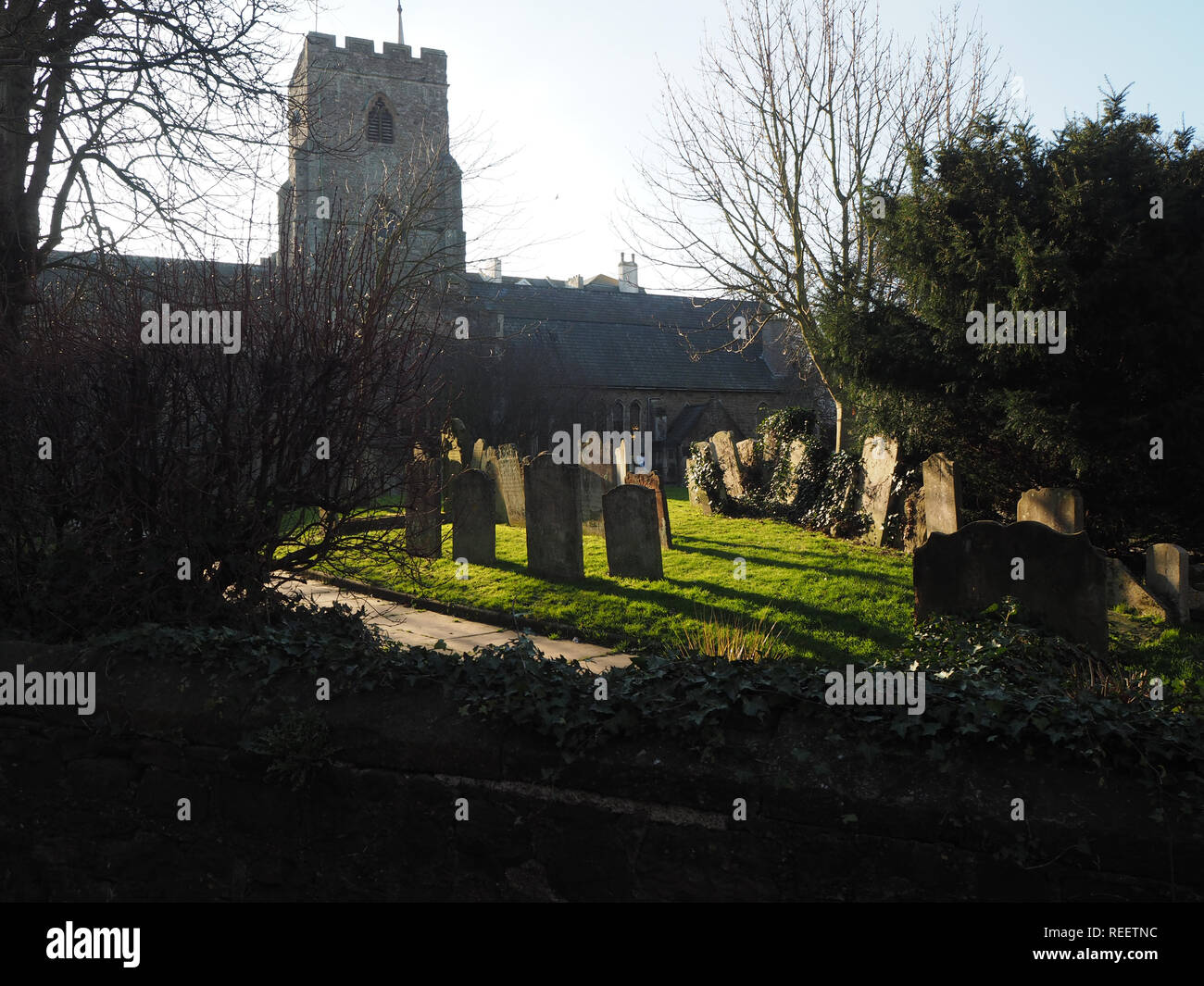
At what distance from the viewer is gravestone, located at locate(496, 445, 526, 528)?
45.1 ft

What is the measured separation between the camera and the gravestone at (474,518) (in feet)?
33.4

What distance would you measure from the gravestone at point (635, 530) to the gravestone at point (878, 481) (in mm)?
3329

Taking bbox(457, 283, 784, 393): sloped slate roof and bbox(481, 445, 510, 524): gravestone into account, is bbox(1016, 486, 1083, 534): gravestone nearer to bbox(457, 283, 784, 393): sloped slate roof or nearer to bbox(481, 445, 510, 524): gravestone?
bbox(481, 445, 510, 524): gravestone

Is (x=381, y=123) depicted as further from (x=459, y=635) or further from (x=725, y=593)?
(x=459, y=635)

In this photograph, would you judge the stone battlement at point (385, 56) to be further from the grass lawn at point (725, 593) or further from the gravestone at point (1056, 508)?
the gravestone at point (1056, 508)

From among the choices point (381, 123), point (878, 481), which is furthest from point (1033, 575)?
point (381, 123)

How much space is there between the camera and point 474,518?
10.3 metres

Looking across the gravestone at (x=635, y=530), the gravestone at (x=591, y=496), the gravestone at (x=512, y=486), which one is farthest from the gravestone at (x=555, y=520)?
the gravestone at (x=512, y=486)

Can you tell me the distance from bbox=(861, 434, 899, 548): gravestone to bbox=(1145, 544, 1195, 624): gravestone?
12.4ft

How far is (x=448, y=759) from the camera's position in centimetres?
327
